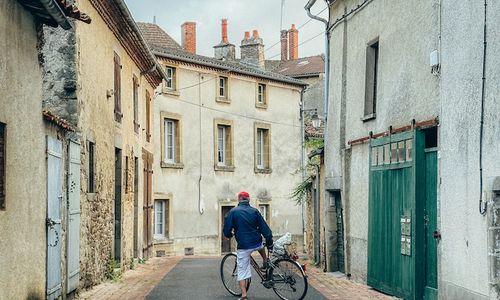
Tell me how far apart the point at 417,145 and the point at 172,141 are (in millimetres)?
19274

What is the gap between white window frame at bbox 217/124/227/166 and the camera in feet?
106

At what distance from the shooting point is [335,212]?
1697 centimetres

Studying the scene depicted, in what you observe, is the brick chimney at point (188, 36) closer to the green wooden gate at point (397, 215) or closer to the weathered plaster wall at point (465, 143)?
the green wooden gate at point (397, 215)

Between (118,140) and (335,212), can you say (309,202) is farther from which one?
(118,140)

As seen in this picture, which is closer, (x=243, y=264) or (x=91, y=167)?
(x=243, y=264)

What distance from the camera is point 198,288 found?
1373 centimetres

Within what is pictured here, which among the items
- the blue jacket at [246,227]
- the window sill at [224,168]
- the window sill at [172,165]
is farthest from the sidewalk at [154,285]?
the window sill at [224,168]

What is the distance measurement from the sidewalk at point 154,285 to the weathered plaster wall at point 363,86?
1.72 feet

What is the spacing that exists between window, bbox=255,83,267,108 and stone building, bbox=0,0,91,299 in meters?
22.8

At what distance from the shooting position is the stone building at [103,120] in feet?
42.1

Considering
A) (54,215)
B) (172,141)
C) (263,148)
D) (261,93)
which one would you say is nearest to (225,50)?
(261,93)

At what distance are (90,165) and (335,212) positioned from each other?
561 centimetres

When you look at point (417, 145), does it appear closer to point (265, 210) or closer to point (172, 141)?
point (172, 141)

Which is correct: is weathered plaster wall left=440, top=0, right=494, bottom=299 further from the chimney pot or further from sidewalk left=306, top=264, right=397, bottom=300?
the chimney pot
